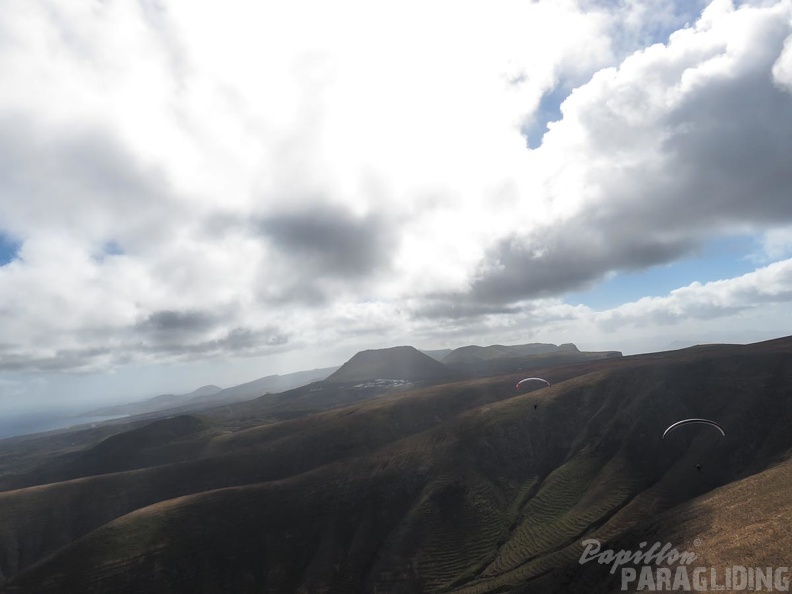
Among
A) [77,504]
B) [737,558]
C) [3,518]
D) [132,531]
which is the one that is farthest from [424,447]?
[3,518]

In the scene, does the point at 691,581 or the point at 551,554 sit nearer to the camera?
the point at 691,581

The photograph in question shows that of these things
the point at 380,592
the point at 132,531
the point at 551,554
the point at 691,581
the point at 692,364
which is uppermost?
the point at 692,364

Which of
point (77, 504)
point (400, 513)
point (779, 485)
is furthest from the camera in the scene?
point (77, 504)

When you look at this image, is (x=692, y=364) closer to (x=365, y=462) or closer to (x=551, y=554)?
(x=551, y=554)

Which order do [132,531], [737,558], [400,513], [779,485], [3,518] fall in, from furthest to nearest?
1. [3,518]
2. [400,513]
3. [132,531]
4. [779,485]
5. [737,558]

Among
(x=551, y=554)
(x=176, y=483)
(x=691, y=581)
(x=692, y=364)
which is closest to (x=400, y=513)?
(x=551, y=554)

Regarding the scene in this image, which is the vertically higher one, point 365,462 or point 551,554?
point 365,462

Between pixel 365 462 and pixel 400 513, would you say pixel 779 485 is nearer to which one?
pixel 400 513
